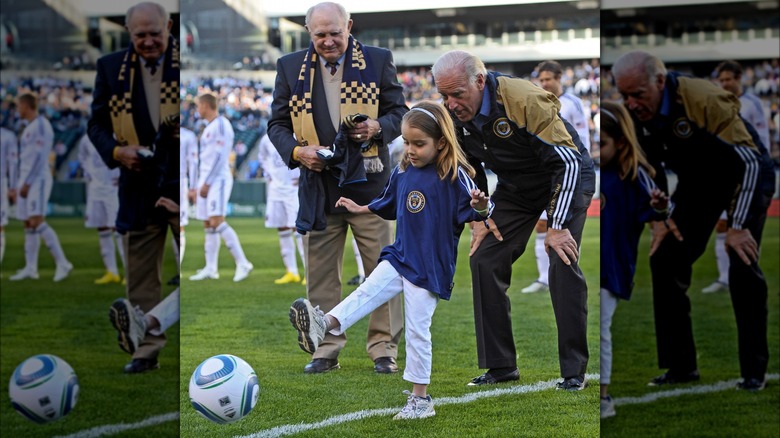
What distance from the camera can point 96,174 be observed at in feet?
14.8

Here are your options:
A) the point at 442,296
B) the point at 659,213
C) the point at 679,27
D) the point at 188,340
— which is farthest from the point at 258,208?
the point at 679,27

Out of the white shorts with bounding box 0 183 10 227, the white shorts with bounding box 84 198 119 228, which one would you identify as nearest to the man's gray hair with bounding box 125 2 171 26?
the white shorts with bounding box 84 198 119 228

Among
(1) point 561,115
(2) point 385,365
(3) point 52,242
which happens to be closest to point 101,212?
(3) point 52,242

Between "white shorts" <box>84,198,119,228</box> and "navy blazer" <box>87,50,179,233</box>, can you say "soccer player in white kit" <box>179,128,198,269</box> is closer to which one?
"navy blazer" <box>87,50,179,233</box>

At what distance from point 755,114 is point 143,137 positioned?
2907mm

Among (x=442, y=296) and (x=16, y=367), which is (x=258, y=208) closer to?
(x=442, y=296)

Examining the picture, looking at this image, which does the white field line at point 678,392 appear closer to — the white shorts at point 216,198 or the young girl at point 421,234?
the young girl at point 421,234

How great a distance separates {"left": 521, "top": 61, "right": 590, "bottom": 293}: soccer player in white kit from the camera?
4.02m

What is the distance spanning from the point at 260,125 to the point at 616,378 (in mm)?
2102

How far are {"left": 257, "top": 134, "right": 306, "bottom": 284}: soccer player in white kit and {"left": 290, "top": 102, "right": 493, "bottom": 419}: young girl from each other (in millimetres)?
302

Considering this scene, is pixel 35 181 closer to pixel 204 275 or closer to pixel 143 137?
pixel 143 137

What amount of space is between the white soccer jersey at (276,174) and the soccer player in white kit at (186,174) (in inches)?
12.7

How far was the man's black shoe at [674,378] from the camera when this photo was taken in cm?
463

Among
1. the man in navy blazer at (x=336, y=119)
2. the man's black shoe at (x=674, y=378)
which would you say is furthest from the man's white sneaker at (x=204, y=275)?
the man's black shoe at (x=674, y=378)
